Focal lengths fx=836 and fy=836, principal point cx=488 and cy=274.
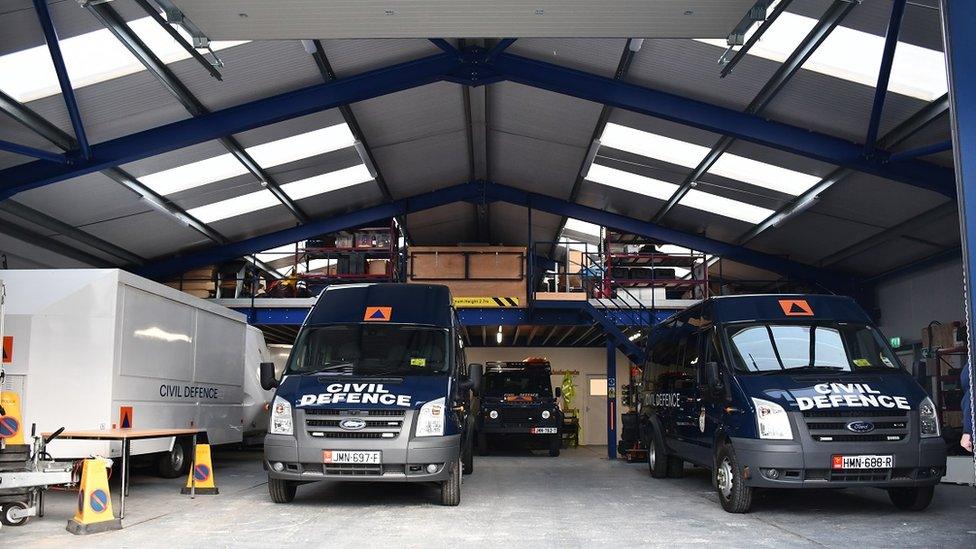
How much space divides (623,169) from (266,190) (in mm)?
7653

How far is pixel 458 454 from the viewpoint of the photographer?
9102 mm

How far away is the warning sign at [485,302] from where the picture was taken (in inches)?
762

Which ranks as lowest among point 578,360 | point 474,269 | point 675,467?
point 675,467

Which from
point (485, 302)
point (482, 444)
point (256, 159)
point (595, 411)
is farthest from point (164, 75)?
point (595, 411)

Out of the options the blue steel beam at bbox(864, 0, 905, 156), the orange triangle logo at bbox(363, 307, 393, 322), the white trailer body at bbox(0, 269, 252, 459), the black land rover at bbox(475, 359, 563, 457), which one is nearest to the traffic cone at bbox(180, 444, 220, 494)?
the white trailer body at bbox(0, 269, 252, 459)

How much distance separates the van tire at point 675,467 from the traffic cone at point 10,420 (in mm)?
9111

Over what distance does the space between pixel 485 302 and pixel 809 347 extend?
10.9 meters

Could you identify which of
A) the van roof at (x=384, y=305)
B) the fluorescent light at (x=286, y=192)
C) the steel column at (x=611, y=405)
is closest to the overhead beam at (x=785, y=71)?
the van roof at (x=384, y=305)

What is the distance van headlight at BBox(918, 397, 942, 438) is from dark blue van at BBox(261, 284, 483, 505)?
4695 millimetres

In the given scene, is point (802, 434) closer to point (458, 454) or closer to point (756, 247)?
point (458, 454)

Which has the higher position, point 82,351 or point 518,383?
point 82,351

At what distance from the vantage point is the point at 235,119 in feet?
44.1

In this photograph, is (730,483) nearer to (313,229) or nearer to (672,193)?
(672,193)

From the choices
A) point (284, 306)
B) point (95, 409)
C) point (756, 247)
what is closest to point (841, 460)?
point (95, 409)
